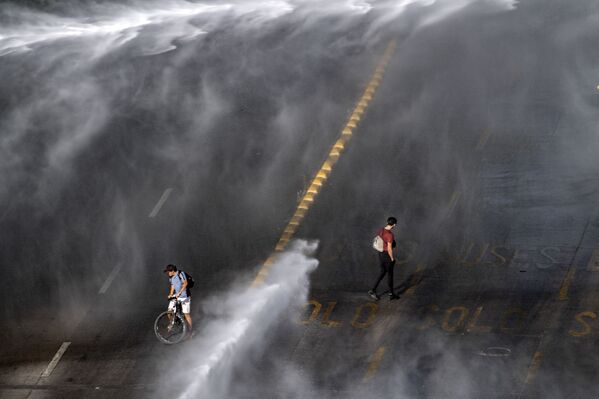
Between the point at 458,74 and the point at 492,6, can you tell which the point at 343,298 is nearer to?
the point at 458,74

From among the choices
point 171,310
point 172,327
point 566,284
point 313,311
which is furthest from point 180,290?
point 566,284

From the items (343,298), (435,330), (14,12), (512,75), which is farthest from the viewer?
(14,12)

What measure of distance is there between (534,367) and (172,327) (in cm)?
751

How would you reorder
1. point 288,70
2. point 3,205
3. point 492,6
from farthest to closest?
point 492,6
point 288,70
point 3,205

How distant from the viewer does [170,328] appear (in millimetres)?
22109

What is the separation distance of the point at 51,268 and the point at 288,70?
12822mm

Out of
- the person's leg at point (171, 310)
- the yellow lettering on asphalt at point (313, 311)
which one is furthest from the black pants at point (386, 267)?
the person's leg at point (171, 310)

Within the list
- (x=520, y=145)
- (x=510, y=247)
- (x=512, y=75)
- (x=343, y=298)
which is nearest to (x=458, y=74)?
(x=512, y=75)

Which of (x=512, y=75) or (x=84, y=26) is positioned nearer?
(x=512, y=75)

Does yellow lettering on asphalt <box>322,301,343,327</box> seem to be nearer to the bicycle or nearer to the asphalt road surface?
the asphalt road surface

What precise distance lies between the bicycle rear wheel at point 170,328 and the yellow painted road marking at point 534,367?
7.15 metres

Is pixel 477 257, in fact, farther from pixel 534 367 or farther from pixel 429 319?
pixel 534 367

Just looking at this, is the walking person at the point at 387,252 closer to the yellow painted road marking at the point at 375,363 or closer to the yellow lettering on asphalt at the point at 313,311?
the yellow lettering on asphalt at the point at 313,311

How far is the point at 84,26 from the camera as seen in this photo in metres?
40.7
